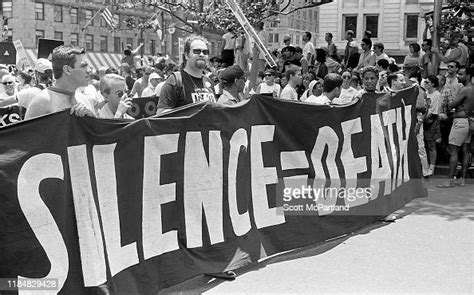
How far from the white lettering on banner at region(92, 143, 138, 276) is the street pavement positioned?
81cm

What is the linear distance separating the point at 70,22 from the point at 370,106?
224 ft

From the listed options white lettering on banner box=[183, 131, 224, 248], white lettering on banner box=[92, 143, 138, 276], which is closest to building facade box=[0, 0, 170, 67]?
white lettering on banner box=[183, 131, 224, 248]

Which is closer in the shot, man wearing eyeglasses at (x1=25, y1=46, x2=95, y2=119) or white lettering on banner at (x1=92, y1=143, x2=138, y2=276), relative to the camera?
white lettering on banner at (x1=92, y1=143, x2=138, y2=276)

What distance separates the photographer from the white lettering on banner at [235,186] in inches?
220

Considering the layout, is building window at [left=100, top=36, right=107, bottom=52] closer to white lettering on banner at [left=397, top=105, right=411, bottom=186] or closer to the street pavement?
white lettering on banner at [left=397, top=105, right=411, bottom=186]

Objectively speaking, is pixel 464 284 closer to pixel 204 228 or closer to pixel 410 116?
pixel 204 228

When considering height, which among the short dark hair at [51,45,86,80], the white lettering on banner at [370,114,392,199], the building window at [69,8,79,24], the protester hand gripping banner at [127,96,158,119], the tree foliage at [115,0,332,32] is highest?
the building window at [69,8,79,24]

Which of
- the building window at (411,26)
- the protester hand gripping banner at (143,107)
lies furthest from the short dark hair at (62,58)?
the building window at (411,26)

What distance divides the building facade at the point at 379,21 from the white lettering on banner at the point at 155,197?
180ft

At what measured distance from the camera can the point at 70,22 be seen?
234 feet

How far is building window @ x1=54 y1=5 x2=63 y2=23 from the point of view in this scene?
69188 millimetres

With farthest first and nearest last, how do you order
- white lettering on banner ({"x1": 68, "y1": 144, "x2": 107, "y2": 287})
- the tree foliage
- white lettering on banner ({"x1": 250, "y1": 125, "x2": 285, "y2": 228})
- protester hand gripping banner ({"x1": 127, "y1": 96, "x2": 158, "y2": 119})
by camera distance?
1. the tree foliage
2. protester hand gripping banner ({"x1": 127, "y1": 96, "x2": 158, "y2": 119})
3. white lettering on banner ({"x1": 250, "y1": 125, "x2": 285, "y2": 228})
4. white lettering on banner ({"x1": 68, "y1": 144, "x2": 107, "y2": 287})

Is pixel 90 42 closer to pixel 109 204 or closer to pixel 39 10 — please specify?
pixel 39 10

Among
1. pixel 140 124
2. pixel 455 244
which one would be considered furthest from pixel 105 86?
pixel 455 244
